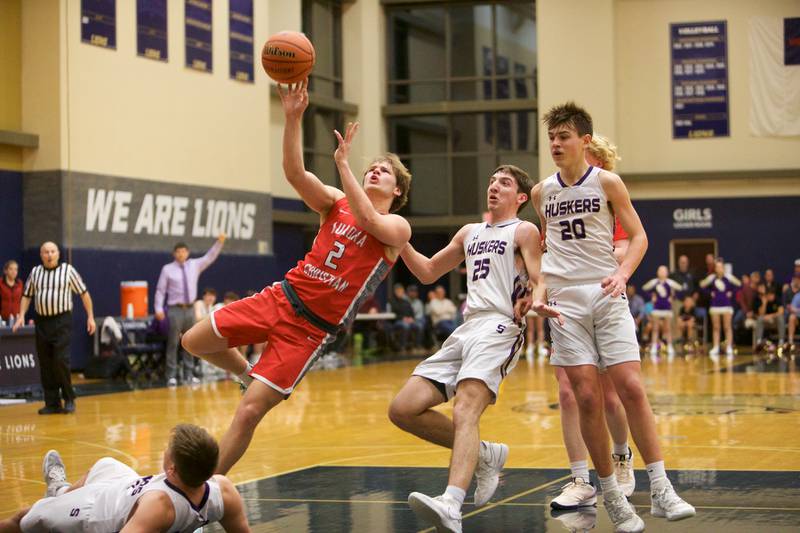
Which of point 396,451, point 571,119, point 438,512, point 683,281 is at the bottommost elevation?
point 396,451

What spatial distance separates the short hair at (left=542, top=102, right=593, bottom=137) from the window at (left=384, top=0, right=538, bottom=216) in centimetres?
2261

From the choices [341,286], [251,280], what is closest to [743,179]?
[251,280]

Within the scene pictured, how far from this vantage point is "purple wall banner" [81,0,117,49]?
1855cm

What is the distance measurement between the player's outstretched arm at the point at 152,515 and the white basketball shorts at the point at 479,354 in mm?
1717

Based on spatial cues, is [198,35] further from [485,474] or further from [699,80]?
[485,474]

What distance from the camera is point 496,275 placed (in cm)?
599

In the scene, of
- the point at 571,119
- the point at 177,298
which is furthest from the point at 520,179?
the point at 177,298

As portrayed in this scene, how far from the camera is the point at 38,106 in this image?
1844 centimetres

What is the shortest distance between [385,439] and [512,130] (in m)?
19.7

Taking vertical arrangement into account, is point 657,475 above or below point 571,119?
below

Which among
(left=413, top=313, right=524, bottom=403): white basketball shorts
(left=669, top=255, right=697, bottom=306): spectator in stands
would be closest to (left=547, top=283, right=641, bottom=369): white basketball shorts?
(left=413, top=313, right=524, bottom=403): white basketball shorts

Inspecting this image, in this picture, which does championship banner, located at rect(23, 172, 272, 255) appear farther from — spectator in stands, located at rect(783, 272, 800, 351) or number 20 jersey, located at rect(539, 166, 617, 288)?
number 20 jersey, located at rect(539, 166, 617, 288)

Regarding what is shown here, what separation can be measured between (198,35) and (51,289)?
9.64 meters

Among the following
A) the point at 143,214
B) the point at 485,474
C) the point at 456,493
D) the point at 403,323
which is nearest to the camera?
the point at 456,493
